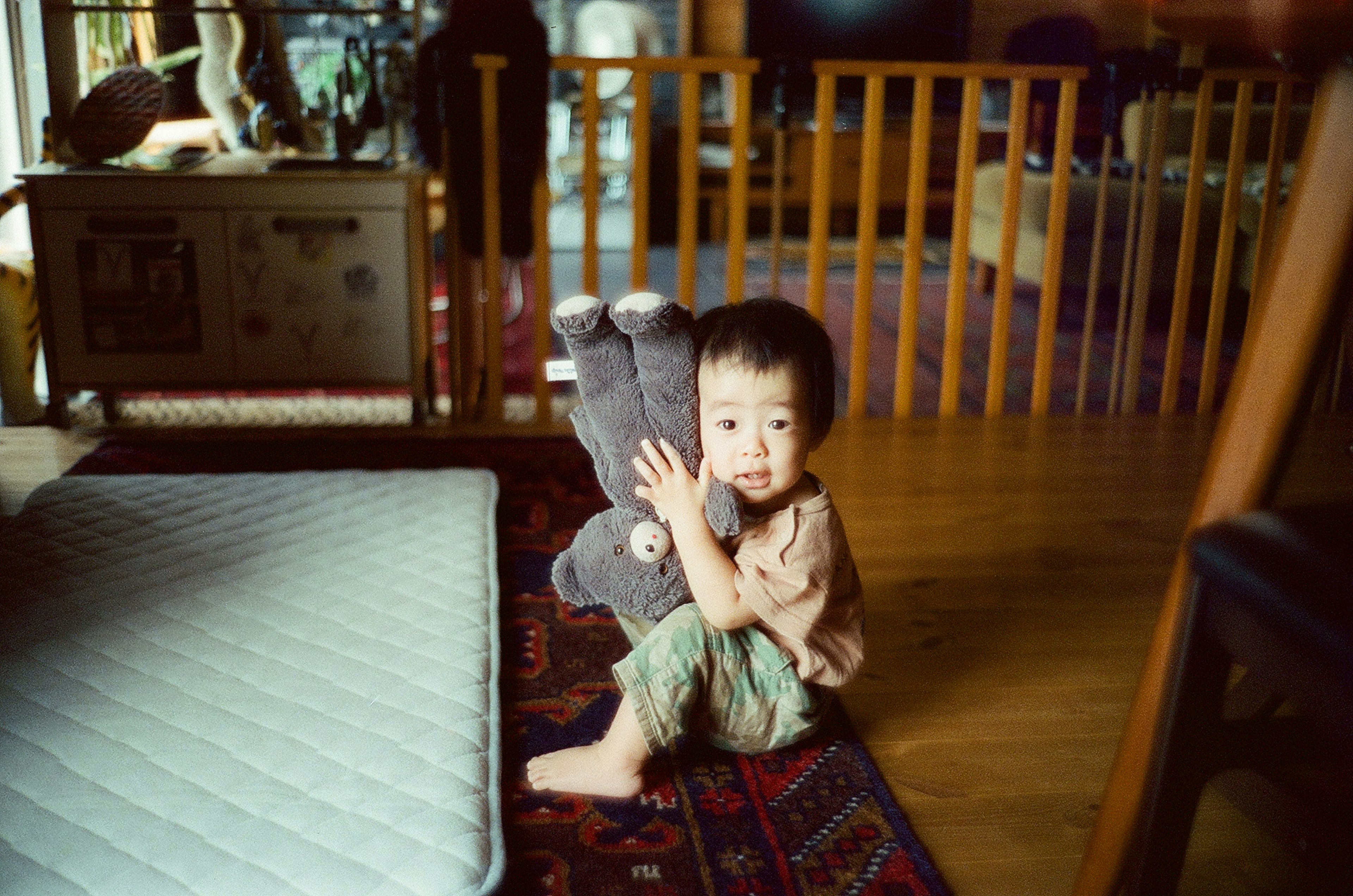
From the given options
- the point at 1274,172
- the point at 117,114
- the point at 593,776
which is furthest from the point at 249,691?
the point at 1274,172

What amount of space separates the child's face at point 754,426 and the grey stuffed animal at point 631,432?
2 centimetres

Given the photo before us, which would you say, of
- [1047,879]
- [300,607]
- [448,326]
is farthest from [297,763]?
[448,326]

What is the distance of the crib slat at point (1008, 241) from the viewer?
2445mm

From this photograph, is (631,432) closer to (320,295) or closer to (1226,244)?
(320,295)

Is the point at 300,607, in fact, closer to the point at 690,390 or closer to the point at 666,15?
the point at 690,390

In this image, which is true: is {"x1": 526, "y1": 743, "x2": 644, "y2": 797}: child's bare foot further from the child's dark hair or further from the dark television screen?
the dark television screen

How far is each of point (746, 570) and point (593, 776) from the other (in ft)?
0.89

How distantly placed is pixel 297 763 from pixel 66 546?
74cm

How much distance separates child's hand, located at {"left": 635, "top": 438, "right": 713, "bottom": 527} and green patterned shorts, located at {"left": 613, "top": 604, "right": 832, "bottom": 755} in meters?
0.11

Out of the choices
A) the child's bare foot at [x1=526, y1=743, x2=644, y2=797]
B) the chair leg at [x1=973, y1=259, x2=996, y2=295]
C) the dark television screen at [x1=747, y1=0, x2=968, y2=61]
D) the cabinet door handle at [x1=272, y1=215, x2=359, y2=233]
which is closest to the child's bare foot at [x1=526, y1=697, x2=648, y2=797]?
the child's bare foot at [x1=526, y1=743, x2=644, y2=797]

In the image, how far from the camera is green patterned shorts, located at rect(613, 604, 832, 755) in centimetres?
111

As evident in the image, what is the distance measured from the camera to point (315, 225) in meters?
2.23

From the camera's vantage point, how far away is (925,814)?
44.9 inches

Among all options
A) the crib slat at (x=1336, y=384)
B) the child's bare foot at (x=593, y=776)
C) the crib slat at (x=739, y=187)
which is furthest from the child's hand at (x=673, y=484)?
the crib slat at (x=1336, y=384)
